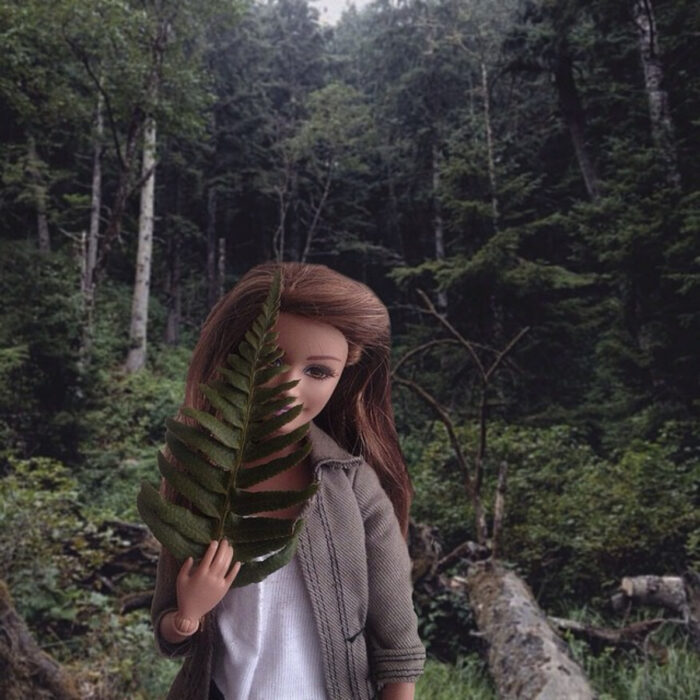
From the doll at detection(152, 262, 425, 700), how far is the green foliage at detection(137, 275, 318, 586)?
19.4 inches

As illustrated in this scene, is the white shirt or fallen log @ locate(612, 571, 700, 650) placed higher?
the white shirt

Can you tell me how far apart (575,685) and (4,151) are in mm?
10241

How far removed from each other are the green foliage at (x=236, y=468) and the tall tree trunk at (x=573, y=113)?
8.97 m

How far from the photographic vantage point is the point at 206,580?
1.64 ft

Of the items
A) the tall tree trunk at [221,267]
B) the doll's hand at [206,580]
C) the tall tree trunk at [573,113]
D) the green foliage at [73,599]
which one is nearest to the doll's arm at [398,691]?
the doll's hand at [206,580]

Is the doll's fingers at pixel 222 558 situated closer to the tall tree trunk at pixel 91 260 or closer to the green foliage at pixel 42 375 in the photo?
the green foliage at pixel 42 375

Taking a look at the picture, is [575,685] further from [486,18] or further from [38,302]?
[486,18]

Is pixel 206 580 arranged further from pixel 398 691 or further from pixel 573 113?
pixel 573 113

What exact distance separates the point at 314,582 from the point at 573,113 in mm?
9529

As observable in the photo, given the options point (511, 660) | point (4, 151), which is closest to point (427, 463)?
point (511, 660)

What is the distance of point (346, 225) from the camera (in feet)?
45.9

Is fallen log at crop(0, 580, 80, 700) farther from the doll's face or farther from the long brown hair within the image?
the doll's face

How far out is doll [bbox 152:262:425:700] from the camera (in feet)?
3.14

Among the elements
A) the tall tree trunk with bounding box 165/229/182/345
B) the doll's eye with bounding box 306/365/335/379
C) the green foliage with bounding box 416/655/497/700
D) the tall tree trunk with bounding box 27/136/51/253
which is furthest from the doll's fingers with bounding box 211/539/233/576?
the tall tree trunk with bounding box 165/229/182/345
